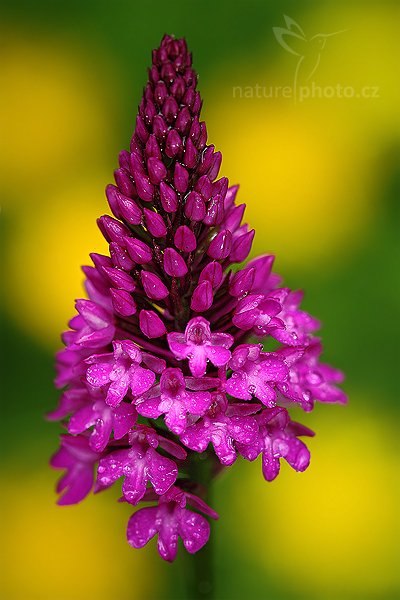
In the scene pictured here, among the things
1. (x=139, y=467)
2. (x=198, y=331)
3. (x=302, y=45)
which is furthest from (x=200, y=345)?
(x=302, y=45)

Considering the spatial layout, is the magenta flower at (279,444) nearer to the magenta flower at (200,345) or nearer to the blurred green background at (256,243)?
the magenta flower at (200,345)

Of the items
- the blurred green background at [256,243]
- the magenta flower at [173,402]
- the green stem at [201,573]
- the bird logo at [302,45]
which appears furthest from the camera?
the bird logo at [302,45]

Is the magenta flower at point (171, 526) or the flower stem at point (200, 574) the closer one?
the magenta flower at point (171, 526)

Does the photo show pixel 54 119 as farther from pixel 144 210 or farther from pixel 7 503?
pixel 144 210

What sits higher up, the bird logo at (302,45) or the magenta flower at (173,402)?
the bird logo at (302,45)

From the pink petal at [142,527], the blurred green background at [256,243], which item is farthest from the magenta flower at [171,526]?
the blurred green background at [256,243]

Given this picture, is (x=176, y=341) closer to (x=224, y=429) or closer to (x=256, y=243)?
(x=224, y=429)

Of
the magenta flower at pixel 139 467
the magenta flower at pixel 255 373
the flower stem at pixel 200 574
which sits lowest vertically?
the flower stem at pixel 200 574

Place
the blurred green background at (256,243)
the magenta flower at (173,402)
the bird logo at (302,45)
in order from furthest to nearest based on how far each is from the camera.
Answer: the bird logo at (302,45) → the blurred green background at (256,243) → the magenta flower at (173,402)
